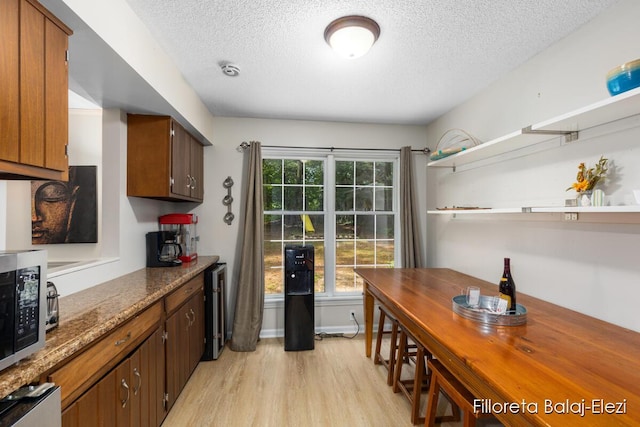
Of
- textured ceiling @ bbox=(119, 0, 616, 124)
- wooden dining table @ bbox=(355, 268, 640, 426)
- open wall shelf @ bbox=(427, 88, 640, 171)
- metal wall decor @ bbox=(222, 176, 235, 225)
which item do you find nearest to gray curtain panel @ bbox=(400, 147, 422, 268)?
textured ceiling @ bbox=(119, 0, 616, 124)

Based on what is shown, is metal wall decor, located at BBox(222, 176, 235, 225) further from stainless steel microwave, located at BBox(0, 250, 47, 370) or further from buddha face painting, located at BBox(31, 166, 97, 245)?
stainless steel microwave, located at BBox(0, 250, 47, 370)

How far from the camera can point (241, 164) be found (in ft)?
11.3

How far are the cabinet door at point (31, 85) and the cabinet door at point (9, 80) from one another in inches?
0.7

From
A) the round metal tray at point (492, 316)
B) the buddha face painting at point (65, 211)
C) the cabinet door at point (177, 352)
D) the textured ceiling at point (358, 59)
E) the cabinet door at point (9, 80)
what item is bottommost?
the cabinet door at point (177, 352)

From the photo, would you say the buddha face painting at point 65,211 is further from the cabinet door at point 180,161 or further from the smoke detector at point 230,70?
the smoke detector at point 230,70

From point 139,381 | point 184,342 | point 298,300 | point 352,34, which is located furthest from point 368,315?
point 352,34

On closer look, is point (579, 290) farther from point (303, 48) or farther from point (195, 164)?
point (195, 164)

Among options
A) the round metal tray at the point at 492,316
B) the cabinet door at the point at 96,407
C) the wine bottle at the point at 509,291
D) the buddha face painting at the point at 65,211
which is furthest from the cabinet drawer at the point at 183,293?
the wine bottle at the point at 509,291

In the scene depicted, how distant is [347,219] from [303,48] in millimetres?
2114

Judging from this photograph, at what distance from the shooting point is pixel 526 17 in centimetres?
171

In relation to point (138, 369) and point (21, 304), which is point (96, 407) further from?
point (21, 304)

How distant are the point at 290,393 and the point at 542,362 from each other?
1881 mm

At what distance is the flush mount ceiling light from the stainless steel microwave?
1.79 m

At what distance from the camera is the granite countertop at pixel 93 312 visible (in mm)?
929
